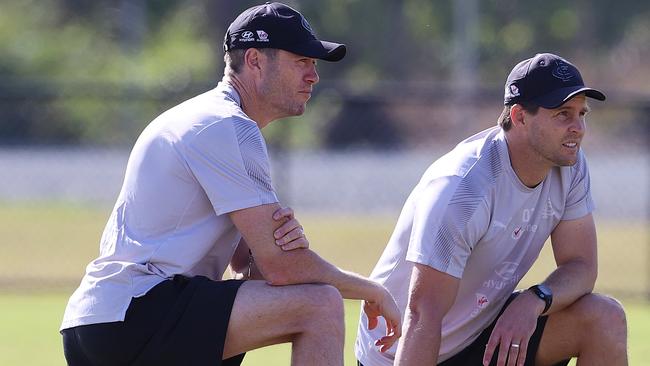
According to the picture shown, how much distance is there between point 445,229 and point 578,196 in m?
0.68

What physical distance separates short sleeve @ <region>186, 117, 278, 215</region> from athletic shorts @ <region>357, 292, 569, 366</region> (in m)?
1.20

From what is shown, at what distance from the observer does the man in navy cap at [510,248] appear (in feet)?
15.1

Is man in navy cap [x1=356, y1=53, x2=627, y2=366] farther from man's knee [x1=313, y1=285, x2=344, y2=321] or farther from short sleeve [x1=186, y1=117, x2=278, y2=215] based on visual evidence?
short sleeve [x1=186, y1=117, x2=278, y2=215]

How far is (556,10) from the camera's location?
3394 centimetres

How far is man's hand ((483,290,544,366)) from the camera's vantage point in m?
4.59

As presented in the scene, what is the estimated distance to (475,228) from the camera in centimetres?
468

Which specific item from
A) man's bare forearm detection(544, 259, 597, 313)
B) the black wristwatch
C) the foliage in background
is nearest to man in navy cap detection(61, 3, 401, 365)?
the black wristwatch

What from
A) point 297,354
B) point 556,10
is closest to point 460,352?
point 297,354

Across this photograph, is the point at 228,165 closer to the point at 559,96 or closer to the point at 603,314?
the point at 559,96

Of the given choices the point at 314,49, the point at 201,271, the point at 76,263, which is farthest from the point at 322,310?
the point at 76,263

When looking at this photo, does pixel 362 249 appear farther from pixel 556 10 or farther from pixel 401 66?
pixel 556 10

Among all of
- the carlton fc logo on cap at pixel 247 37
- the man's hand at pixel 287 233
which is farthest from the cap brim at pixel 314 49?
the man's hand at pixel 287 233

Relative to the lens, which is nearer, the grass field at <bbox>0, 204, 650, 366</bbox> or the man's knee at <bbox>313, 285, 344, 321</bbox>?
the man's knee at <bbox>313, 285, 344, 321</bbox>

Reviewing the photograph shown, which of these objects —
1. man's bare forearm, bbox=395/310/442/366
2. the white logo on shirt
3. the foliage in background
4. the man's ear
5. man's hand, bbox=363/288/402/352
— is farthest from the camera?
the foliage in background
